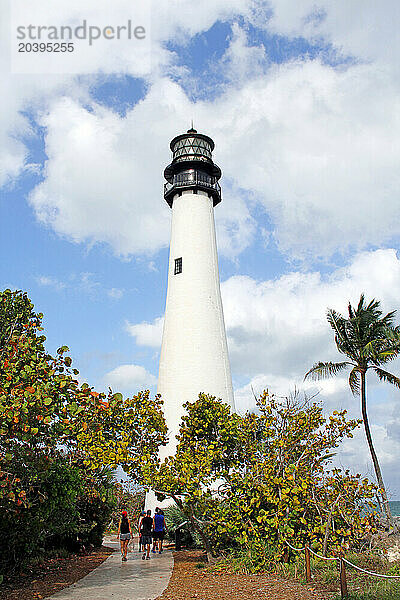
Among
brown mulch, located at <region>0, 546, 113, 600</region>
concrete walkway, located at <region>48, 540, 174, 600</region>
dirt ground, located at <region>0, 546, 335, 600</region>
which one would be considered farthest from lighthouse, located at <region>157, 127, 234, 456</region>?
dirt ground, located at <region>0, 546, 335, 600</region>

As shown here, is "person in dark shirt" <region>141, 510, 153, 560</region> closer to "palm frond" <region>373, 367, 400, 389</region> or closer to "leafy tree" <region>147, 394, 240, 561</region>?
"leafy tree" <region>147, 394, 240, 561</region>

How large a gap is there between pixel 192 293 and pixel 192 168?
22.5 feet

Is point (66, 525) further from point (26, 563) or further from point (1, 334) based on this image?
point (1, 334)

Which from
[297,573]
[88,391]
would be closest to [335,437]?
[297,573]

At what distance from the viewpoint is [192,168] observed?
24.5 metres

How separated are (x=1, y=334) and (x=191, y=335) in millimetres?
10245

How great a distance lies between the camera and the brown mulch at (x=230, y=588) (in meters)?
9.18

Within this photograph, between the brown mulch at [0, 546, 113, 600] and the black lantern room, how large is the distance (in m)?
16.6

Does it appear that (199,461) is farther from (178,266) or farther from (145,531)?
(178,266)

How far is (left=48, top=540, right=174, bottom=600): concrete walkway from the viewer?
386 inches

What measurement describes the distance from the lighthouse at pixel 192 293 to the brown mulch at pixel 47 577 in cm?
633

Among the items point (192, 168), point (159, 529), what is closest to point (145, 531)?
point (159, 529)

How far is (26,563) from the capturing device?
11.2m

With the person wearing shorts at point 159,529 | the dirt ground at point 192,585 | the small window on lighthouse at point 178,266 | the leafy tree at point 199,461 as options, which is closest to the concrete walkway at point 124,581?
the dirt ground at point 192,585
